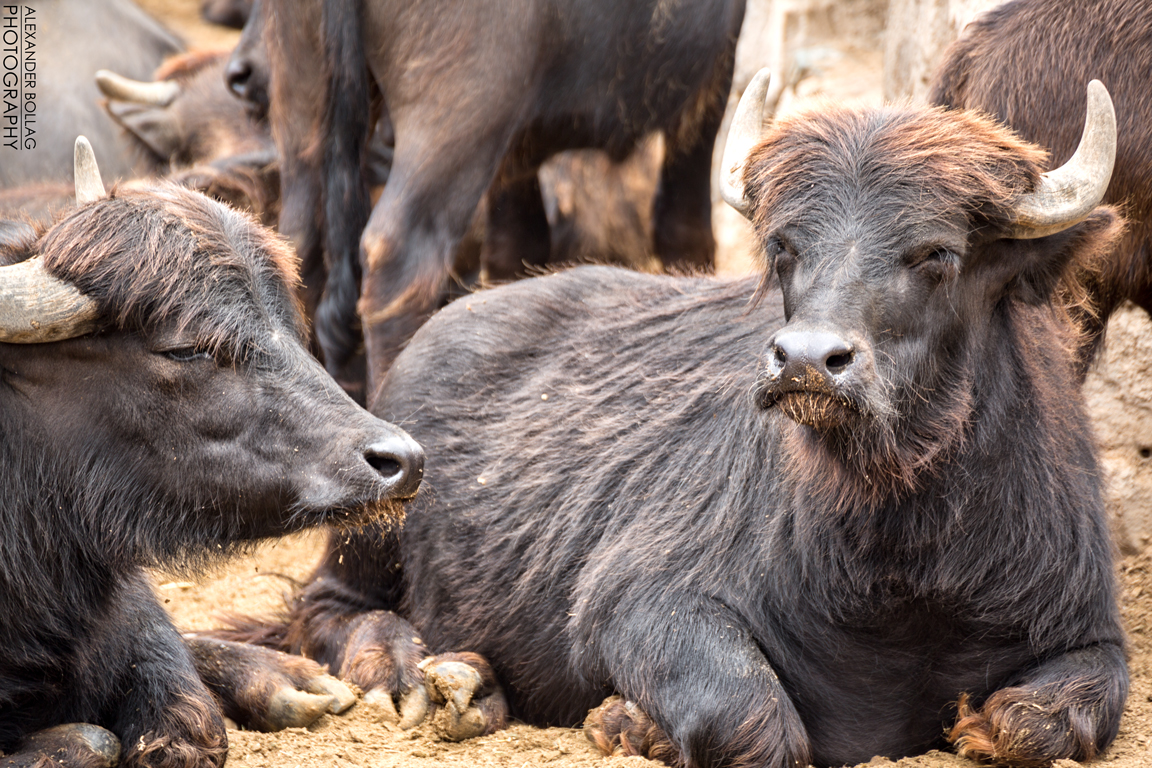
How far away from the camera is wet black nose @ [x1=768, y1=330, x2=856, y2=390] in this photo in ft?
12.3

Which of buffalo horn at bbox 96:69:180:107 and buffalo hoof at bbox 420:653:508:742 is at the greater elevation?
buffalo horn at bbox 96:69:180:107

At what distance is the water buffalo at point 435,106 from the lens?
568 cm

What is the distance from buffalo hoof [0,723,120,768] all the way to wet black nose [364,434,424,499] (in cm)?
Result: 111

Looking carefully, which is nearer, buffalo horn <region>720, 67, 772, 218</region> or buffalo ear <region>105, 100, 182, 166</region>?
buffalo horn <region>720, 67, 772, 218</region>

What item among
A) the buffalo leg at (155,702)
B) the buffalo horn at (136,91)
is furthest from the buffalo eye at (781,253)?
the buffalo horn at (136,91)

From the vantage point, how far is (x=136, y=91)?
29.4 feet

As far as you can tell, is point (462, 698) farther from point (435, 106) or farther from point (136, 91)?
point (136, 91)

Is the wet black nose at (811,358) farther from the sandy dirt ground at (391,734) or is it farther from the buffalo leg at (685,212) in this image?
the buffalo leg at (685,212)

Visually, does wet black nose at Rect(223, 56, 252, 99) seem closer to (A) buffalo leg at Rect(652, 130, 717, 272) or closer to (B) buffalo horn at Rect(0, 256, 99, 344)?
(A) buffalo leg at Rect(652, 130, 717, 272)

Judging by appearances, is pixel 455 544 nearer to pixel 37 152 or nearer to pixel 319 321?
pixel 319 321

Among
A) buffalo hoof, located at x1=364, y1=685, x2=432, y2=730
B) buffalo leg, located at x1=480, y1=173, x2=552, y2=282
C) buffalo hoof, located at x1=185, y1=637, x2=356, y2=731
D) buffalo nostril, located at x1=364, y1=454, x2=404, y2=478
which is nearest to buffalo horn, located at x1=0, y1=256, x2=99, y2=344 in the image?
buffalo nostril, located at x1=364, y1=454, x2=404, y2=478

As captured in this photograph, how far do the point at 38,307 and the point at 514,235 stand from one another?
4.25 m

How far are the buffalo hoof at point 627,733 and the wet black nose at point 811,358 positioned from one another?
1274 millimetres

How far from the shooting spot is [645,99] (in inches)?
256
